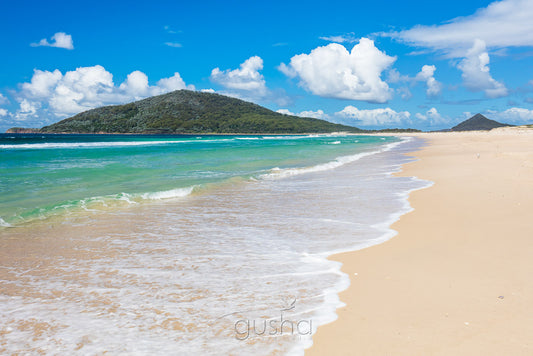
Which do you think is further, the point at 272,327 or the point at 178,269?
the point at 178,269

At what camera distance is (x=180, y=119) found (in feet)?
533

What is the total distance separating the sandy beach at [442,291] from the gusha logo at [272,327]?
6.6 inches

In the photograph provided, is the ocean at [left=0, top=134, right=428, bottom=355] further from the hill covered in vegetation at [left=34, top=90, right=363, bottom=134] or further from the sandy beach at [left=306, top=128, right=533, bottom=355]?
the hill covered in vegetation at [left=34, top=90, right=363, bottom=134]

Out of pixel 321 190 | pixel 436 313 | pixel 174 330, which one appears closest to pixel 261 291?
pixel 174 330

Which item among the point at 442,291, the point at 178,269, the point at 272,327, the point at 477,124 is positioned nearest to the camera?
the point at 272,327

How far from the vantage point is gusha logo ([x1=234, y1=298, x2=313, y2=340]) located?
9.92 feet

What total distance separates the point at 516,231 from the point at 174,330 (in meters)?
5.62

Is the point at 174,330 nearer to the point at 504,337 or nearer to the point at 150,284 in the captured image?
the point at 150,284

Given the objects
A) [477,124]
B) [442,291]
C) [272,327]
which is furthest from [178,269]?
[477,124]

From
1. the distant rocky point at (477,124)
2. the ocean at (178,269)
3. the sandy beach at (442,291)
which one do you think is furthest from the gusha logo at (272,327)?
the distant rocky point at (477,124)

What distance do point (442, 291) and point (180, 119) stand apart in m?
167

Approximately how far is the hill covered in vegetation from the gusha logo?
505 feet

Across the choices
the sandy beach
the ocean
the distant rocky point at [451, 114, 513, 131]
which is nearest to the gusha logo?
the ocean

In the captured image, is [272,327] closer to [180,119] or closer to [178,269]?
[178,269]
